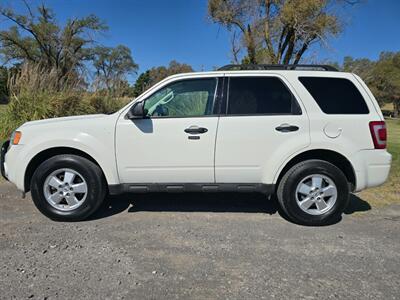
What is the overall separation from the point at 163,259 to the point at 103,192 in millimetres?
1351

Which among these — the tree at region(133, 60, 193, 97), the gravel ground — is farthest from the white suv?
the tree at region(133, 60, 193, 97)

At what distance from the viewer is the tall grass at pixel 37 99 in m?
8.41

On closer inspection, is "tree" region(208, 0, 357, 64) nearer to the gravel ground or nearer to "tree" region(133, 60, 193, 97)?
"tree" region(133, 60, 193, 97)

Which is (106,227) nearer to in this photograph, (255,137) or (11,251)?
(11,251)

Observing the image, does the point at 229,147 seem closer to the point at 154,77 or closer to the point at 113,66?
the point at 113,66

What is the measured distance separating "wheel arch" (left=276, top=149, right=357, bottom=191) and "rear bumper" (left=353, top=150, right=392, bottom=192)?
8 centimetres

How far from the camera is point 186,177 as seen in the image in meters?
3.73

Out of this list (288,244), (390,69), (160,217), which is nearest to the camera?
(288,244)

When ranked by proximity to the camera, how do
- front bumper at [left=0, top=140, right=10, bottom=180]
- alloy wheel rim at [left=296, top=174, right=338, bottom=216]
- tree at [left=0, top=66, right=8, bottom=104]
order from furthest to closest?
tree at [left=0, top=66, right=8, bottom=104] → front bumper at [left=0, top=140, right=10, bottom=180] → alloy wheel rim at [left=296, top=174, right=338, bottom=216]

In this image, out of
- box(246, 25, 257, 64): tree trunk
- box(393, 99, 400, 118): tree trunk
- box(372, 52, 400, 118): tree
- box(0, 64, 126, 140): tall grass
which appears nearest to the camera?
box(0, 64, 126, 140): tall grass

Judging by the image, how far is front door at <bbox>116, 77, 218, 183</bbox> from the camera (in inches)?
143

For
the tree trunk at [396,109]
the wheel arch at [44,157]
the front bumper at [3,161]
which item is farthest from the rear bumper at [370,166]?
the tree trunk at [396,109]

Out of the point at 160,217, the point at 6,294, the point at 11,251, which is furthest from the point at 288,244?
the point at 11,251

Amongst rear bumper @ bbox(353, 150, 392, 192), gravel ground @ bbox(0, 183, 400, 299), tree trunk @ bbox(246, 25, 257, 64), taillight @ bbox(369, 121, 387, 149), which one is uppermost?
tree trunk @ bbox(246, 25, 257, 64)
